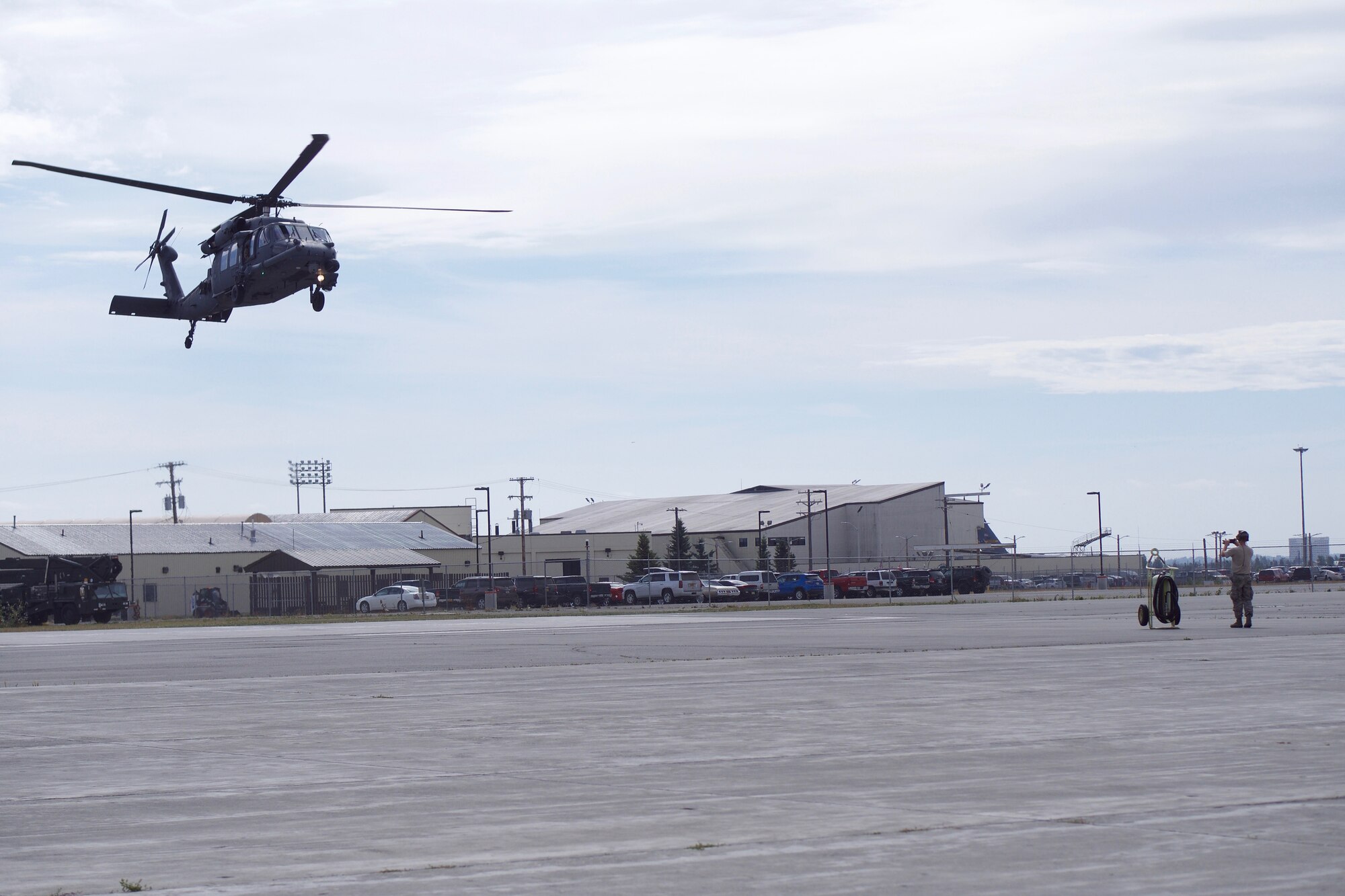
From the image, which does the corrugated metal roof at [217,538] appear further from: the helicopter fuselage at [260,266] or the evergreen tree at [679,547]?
the helicopter fuselage at [260,266]

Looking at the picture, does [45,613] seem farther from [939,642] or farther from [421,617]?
[939,642]

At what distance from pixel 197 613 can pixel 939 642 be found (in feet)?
184

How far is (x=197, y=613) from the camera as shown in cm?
7131

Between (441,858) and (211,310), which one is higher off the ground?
(211,310)

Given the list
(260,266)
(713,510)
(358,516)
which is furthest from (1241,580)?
(358,516)

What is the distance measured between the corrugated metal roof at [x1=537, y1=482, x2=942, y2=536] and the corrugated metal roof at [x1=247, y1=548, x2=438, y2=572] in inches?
1284

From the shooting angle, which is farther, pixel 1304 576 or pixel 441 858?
pixel 1304 576

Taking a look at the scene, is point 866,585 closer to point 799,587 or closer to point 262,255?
point 799,587

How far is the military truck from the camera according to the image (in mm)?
56219

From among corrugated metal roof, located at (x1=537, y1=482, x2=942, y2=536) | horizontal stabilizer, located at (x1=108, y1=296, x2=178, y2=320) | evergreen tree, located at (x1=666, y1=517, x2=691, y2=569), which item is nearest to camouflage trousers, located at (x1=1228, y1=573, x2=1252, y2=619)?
horizontal stabilizer, located at (x1=108, y1=296, x2=178, y2=320)

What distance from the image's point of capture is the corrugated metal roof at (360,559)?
89062 mm

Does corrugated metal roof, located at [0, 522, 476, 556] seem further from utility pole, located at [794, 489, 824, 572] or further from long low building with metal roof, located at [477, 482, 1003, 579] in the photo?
utility pole, located at [794, 489, 824, 572]

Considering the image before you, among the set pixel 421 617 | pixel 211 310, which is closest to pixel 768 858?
pixel 211 310

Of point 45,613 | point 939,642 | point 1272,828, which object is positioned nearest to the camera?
point 1272,828
